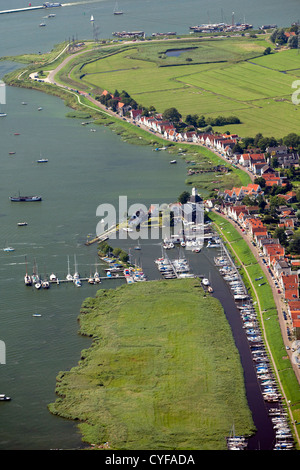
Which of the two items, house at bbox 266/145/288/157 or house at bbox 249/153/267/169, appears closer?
house at bbox 249/153/267/169

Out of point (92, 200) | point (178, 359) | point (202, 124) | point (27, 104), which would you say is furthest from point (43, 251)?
point (27, 104)

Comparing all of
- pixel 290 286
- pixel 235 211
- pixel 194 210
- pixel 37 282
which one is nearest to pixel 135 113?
pixel 194 210

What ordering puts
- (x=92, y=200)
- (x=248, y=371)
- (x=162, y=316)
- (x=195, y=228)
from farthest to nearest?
(x=92, y=200) → (x=195, y=228) → (x=162, y=316) → (x=248, y=371)

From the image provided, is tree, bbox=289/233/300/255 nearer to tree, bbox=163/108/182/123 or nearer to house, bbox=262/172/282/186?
house, bbox=262/172/282/186

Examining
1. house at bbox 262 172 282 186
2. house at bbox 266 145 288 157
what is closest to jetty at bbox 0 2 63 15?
house at bbox 266 145 288 157

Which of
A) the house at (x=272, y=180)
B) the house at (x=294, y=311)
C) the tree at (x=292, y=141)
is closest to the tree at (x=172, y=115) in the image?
the tree at (x=292, y=141)

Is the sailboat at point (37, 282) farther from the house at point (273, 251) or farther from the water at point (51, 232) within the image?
the house at point (273, 251)

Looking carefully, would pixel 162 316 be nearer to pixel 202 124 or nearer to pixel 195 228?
pixel 195 228
